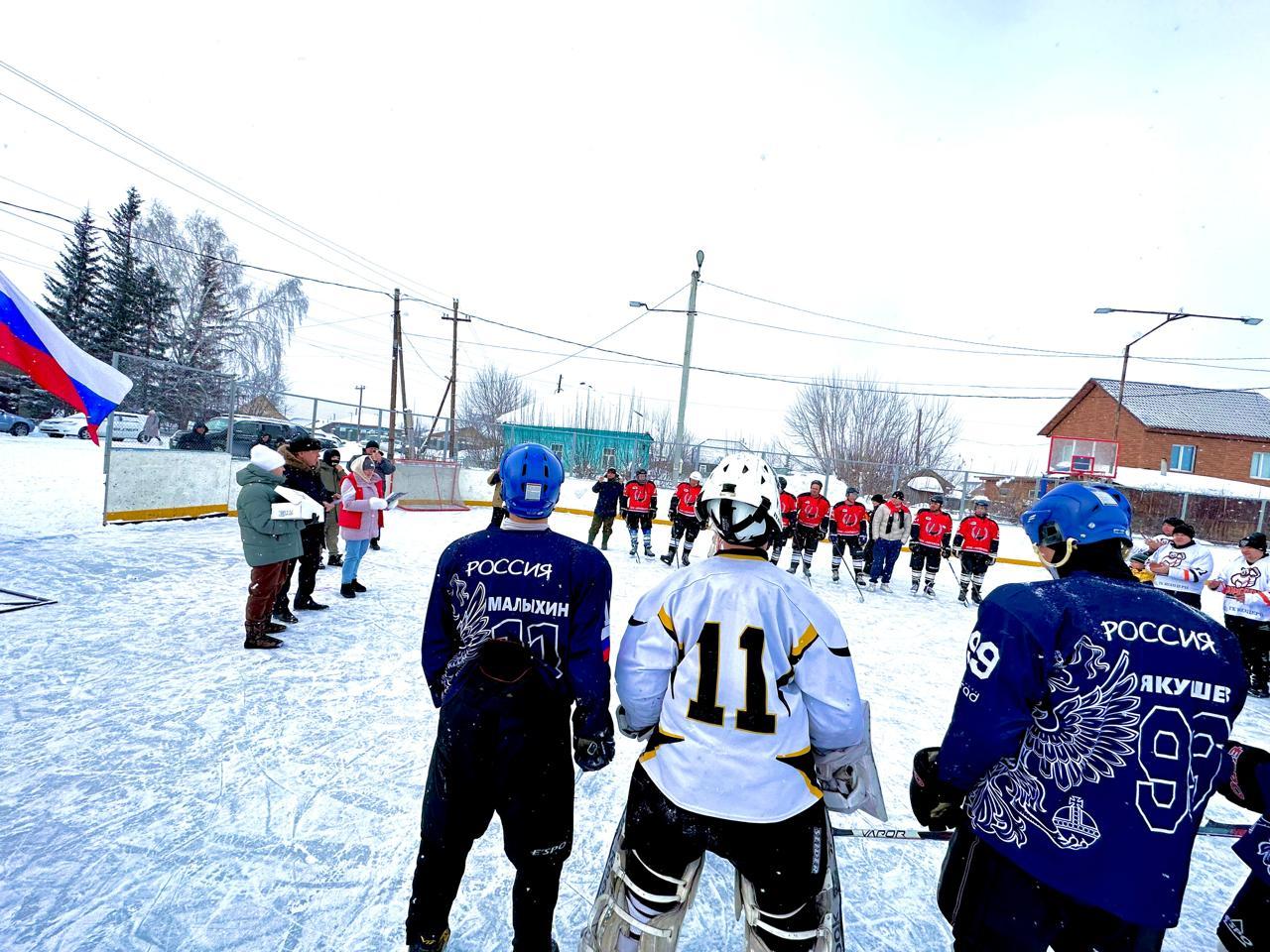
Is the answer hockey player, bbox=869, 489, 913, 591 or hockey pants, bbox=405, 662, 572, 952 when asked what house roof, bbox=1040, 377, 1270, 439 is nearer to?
hockey player, bbox=869, 489, 913, 591

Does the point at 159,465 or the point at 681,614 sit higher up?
the point at 681,614

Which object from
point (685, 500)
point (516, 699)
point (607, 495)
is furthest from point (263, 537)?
point (685, 500)

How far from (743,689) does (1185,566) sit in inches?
316

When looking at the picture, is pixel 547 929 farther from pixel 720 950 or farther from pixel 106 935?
pixel 106 935

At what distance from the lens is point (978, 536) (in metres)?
10.6

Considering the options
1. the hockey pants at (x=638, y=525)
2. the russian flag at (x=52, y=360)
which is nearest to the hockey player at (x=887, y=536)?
the hockey pants at (x=638, y=525)

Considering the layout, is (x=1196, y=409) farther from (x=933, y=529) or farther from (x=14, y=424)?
(x=14, y=424)

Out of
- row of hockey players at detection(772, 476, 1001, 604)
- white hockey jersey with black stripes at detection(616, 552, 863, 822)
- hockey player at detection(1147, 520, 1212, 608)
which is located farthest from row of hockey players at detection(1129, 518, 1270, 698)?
white hockey jersey with black stripes at detection(616, 552, 863, 822)

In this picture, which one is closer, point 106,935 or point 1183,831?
point 1183,831

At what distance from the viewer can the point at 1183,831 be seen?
1.51m

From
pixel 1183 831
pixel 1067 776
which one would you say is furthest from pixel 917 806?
pixel 1183 831

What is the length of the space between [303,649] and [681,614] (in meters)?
4.95

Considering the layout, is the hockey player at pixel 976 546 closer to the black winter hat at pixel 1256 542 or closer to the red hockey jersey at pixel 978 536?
the red hockey jersey at pixel 978 536

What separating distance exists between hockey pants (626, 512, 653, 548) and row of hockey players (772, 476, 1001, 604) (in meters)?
2.88
